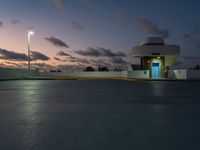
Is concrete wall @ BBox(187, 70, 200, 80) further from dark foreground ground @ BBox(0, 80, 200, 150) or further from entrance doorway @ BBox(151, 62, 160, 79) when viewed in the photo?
dark foreground ground @ BBox(0, 80, 200, 150)

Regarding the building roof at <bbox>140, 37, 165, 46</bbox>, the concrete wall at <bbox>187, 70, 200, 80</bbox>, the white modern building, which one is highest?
the building roof at <bbox>140, 37, 165, 46</bbox>

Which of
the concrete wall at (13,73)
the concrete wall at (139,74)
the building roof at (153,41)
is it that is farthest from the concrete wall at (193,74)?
the concrete wall at (13,73)

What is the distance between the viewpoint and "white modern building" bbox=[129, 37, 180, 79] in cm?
4528

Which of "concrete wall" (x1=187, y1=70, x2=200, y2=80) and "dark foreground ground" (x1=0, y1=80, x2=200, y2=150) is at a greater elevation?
"concrete wall" (x1=187, y1=70, x2=200, y2=80)

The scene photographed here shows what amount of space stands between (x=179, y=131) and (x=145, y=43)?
4127 centimetres

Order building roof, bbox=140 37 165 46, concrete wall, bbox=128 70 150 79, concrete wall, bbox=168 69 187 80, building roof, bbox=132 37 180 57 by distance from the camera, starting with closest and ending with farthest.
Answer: concrete wall, bbox=168 69 187 80, building roof, bbox=132 37 180 57, concrete wall, bbox=128 70 150 79, building roof, bbox=140 37 165 46

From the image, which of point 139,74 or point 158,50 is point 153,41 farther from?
point 139,74

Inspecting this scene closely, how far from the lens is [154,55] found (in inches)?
1801

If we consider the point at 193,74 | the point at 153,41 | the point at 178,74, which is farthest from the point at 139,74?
the point at 193,74

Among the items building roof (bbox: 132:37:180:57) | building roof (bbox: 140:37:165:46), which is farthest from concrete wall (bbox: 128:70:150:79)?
building roof (bbox: 140:37:165:46)

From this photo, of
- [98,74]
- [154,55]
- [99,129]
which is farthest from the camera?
[98,74]

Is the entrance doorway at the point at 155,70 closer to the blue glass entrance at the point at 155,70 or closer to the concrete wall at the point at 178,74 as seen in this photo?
the blue glass entrance at the point at 155,70

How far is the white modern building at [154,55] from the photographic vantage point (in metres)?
45.3

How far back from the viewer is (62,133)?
243 inches
